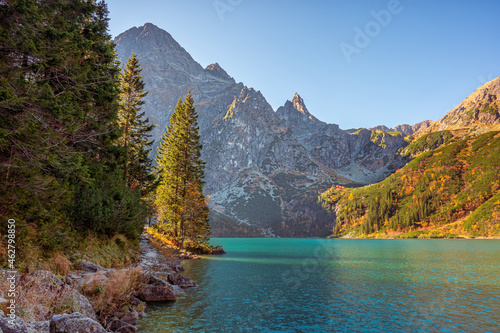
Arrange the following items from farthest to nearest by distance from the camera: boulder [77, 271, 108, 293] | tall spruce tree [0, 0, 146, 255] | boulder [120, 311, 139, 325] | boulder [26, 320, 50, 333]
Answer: boulder [120, 311, 139, 325], boulder [77, 271, 108, 293], tall spruce tree [0, 0, 146, 255], boulder [26, 320, 50, 333]

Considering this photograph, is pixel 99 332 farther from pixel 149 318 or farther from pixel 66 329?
pixel 149 318

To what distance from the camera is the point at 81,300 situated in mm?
10789

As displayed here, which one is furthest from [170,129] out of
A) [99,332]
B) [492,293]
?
Answer: [492,293]

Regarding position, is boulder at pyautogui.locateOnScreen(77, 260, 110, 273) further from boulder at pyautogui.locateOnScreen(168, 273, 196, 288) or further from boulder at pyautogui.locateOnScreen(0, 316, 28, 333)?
boulder at pyautogui.locateOnScreen(0, 316, 28, 333)

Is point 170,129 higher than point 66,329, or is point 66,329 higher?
point 170,129

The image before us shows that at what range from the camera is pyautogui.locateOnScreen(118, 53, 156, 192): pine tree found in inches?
1366

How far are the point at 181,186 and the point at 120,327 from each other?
38.4 metres

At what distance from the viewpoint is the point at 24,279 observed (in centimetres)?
985

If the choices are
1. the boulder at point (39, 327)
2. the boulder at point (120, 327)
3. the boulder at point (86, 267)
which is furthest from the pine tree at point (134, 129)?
the boulder at point (39, 327)

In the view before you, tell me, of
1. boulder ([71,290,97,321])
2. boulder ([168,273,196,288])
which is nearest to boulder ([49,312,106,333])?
boulder ([71,290,97,321])

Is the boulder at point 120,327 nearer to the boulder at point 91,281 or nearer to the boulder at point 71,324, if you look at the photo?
the boulder at point 91,281

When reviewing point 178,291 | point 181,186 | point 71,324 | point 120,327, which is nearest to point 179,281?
point 178,291

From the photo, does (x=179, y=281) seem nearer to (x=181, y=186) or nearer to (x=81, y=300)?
(x=81, y=300)

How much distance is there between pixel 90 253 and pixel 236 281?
48.4 ft
